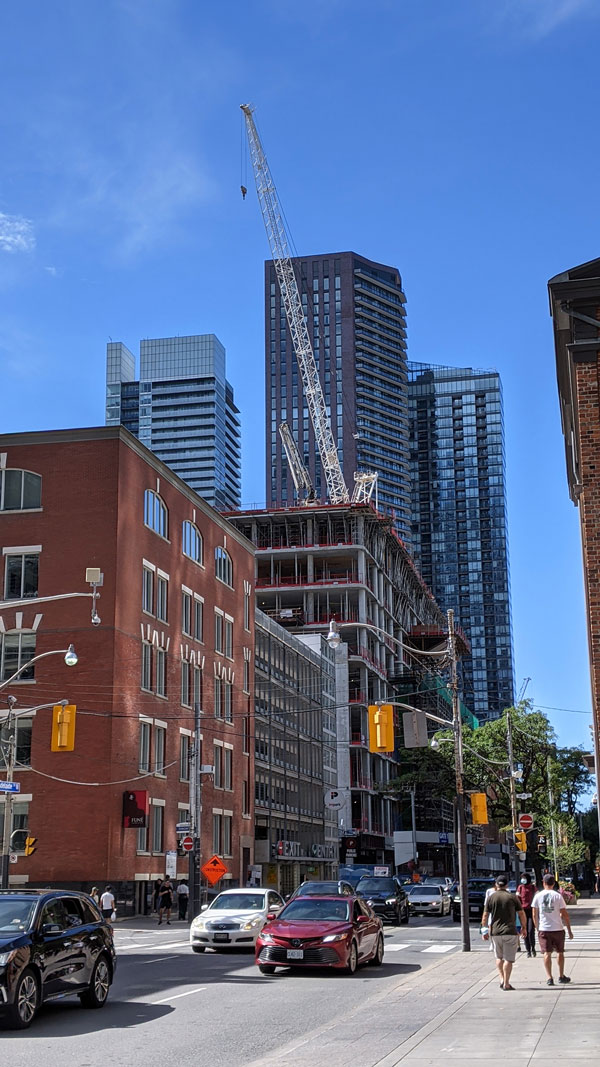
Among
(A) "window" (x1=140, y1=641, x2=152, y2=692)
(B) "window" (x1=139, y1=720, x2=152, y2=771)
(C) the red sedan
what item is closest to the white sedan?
(C) the red sedan

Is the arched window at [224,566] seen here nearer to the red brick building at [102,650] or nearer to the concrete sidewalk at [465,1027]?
the red brick building at [102,650]

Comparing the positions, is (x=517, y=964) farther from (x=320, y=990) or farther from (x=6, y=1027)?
(x=6, y=1027)

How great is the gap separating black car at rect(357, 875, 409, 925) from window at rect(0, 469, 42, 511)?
22.6 meters

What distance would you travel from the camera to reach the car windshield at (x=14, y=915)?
1472cm

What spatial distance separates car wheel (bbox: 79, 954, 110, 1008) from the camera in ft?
54.2

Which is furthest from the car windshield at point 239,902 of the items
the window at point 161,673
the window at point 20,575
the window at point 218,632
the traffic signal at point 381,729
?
the window at point 218,632

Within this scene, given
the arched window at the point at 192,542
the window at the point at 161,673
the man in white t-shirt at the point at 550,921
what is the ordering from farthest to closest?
1. the arched window at the point at 192,542
2. the window at the point at 161,673
3. the man in white t-shirt at the point at 550,921

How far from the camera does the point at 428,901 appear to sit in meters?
52.6

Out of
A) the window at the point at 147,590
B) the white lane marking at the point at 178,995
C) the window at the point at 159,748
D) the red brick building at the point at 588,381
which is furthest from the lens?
the window at the point at 147,590

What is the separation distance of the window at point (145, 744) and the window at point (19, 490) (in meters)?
11.1

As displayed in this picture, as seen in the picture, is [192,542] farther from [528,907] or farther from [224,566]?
[528,907]

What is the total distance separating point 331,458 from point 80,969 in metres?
134

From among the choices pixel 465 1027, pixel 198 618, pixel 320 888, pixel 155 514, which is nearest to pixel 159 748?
pixel 198 618

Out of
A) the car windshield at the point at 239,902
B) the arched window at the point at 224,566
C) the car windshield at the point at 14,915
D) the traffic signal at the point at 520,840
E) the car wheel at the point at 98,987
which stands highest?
the arched window at the point at 224,566
